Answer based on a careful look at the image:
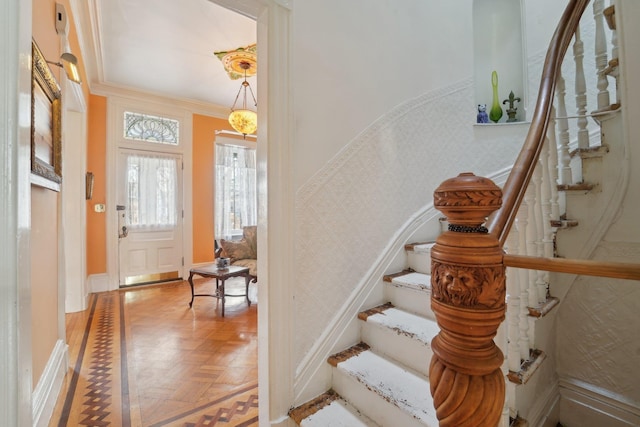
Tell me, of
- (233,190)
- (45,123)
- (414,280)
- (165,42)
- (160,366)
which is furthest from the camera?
(233,190)

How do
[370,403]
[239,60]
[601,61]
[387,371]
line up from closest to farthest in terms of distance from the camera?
[370,403] < [387,371] < [601,61] < [239,60]

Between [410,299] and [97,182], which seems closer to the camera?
[410,299]

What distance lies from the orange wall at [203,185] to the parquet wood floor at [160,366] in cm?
162

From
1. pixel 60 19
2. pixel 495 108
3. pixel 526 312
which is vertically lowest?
pixel 526 312

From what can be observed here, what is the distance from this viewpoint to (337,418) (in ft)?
4.65

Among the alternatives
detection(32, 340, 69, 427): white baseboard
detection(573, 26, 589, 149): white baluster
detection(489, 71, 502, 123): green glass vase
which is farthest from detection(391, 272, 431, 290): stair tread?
detection(32, 340, 69, 427): white baseboard

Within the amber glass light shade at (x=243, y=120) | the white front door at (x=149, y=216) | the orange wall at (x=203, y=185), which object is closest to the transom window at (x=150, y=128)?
the white front door at (x=149, y=216)

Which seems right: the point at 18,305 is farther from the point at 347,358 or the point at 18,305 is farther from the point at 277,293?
the point at 347,358

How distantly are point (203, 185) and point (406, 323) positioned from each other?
4.62m

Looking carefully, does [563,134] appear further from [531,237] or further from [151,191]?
[151,191]

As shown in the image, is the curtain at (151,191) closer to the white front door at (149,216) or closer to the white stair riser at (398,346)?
the white front door at (149,216)

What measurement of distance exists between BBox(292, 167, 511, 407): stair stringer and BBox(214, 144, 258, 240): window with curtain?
432 cm

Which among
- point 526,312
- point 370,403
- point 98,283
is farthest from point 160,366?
point 98,283

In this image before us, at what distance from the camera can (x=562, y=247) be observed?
1566 millimetres
